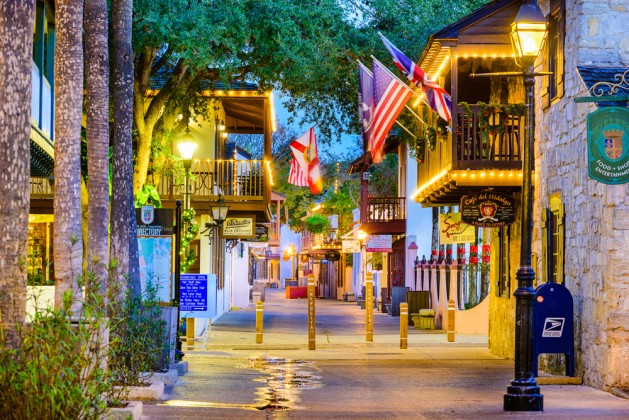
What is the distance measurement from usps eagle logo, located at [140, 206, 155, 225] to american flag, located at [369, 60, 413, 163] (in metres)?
4.76

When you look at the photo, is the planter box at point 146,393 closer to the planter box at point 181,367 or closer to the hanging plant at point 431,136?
the planter box at point 181,367

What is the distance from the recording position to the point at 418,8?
2927cm

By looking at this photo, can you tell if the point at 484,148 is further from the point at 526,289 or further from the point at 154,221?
the point at 526,289

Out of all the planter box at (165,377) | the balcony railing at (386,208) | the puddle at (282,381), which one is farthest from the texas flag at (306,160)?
the planter box at (165,377)

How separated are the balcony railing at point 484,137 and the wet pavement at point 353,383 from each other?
12.0 feet

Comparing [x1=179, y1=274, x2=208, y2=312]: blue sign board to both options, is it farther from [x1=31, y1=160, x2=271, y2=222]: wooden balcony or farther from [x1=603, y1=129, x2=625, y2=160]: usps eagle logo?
[x1=603, y1=129, x2=625, y2=160]: usps eagle logo

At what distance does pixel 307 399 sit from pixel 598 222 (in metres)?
4.65

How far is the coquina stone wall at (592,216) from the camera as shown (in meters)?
14.6

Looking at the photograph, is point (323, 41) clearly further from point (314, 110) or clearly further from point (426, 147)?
point (314, 110)

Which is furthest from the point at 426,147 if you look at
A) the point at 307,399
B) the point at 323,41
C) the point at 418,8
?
the point at 307,399

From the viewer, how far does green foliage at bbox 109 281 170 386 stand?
500 inches

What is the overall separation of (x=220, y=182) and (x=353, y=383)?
48.8ft

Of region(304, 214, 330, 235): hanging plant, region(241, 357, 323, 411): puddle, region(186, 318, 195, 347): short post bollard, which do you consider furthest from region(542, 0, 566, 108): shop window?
region(304, 214, 330, 235): hanging plant

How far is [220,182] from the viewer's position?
101ft
